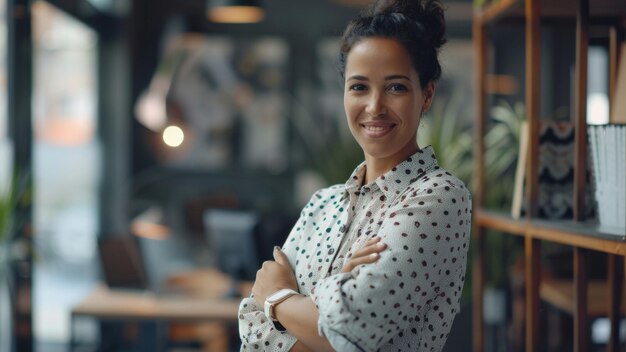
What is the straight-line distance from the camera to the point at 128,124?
668 cm

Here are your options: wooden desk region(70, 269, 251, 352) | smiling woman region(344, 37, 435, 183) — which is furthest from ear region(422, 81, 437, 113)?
wooden desk region(70, 269, 251, 352)

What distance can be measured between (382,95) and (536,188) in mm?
896

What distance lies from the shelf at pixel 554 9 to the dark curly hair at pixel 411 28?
75cm

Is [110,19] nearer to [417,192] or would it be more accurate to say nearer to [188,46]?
[188,46]

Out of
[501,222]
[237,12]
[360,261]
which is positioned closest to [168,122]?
[237,12]

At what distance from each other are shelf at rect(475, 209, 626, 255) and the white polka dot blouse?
0.37 meters

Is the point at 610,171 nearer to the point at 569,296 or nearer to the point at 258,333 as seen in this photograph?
the point at 258,333

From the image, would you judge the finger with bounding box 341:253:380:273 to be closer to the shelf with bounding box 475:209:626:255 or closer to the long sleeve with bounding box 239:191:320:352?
the long sleeve with bounding box 239:191:320:352

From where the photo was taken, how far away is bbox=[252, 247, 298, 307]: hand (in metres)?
1.64

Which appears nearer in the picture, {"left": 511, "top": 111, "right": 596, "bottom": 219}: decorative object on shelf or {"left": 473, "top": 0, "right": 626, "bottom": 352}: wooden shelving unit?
{"left": 473, "top": 0, "right": 626, "bottom": 352}: wooden shelving unit

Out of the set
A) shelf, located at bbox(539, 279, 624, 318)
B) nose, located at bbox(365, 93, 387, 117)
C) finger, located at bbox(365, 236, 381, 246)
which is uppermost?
nose, located at bbox(365, 93, 387, 117)

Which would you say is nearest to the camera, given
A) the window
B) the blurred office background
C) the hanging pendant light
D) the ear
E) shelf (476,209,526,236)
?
the ear

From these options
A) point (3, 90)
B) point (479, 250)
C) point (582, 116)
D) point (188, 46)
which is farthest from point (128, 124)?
point (582, 116)

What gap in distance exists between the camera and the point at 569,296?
3381 millimetres
